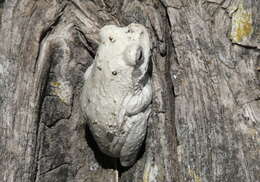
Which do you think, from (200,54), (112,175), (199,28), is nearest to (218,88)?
(200,54)

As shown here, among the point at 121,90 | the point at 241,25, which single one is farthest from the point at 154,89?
the point at 241,25

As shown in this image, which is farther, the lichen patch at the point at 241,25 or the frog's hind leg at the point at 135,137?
the lichen patch at the point at 241,25

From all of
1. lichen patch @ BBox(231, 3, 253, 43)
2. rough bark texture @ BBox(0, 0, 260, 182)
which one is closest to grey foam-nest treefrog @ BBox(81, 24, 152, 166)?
rough bark texture @ BBox(0, 0, 260, 182)

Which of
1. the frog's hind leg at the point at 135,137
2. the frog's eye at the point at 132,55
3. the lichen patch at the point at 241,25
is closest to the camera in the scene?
the frog's eye at the point at 132,55

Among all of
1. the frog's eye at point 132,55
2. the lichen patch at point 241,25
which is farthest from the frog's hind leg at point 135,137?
the lichen patch at point 241,25

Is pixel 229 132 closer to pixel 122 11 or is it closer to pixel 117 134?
pixel 117 134

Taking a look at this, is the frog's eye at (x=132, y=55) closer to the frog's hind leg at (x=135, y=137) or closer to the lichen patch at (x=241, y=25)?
the frog's hind leg at (x=135, y=137)

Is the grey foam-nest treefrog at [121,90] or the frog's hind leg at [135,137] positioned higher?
the grey foam-nest treefrog at [121,90]

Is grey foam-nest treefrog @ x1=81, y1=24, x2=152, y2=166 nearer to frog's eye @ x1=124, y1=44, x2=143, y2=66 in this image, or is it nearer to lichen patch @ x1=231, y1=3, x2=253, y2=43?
frog's eye @ x1=124, y1=44, x2=143, y2=66
